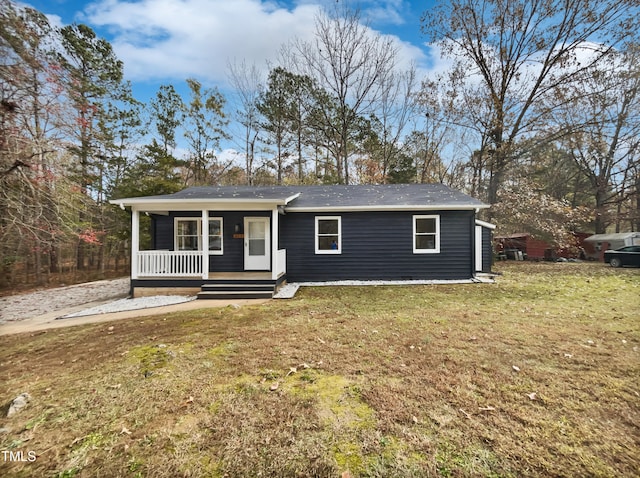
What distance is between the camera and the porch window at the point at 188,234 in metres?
9.79

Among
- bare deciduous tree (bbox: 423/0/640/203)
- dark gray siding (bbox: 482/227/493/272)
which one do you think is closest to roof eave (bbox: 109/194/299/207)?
dark gray siding (bbox: 482/227/493/272)

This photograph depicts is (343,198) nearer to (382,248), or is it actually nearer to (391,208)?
(391,208)

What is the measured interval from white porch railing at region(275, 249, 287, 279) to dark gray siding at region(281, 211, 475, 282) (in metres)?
0.26

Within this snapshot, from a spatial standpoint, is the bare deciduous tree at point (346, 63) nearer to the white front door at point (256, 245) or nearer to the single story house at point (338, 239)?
the single story house at point (338, 239)

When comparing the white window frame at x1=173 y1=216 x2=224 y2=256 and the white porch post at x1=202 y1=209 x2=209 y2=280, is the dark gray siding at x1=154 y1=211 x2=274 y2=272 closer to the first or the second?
the white window frame at x1=173 y1=216 x2=224 y2=256

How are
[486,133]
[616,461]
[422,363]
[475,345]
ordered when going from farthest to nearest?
1. [486,133]
2. [475,345]
3. [422,363]
4. [616,461]

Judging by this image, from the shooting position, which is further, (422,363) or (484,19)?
(484,19)

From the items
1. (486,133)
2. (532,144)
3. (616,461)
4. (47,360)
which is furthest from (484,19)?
(47,360)

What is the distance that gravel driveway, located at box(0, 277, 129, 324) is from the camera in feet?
21.4

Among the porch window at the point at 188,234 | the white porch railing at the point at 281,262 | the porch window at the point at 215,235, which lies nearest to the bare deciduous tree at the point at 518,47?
the white porch railing at the point at 281,262

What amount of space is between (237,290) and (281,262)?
1825 millimetres

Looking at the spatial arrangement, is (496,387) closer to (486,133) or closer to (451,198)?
(451,198)

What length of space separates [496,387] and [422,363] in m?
0.76

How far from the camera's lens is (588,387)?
271 cm
